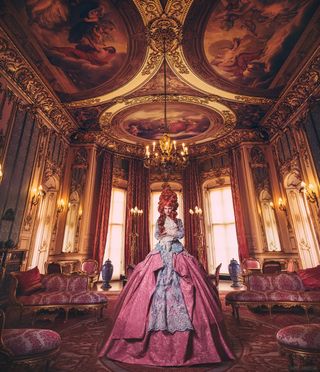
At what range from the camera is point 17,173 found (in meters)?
4.85

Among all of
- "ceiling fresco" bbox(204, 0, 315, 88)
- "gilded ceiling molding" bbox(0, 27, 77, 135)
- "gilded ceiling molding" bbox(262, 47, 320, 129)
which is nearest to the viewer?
"ceiling fresco" bbox(204, 0, 315, 88)

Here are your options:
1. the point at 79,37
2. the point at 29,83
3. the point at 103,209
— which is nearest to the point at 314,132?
the point at 79,37

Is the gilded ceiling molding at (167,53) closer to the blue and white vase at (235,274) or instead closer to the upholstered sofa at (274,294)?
the upholstered sofa at (274,294)

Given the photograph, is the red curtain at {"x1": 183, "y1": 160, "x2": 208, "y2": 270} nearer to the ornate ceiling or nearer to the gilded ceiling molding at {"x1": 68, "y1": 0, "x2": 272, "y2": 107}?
the ornate ceiling

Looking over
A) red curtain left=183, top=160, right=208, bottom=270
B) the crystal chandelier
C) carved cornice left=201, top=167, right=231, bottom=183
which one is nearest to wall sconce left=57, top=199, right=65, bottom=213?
the crystal chandelier

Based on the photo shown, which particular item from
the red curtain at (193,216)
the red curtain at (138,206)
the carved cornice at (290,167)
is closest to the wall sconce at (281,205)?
the carved cornice at (290,167)

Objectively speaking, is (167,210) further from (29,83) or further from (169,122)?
(169,122)

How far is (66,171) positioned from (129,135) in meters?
2.66

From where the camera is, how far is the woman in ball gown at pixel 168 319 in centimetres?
195

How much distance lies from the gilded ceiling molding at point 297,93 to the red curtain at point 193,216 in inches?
130

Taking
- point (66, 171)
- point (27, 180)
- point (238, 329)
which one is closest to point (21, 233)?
point (27, 180)

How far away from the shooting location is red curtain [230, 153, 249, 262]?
23.0 ft

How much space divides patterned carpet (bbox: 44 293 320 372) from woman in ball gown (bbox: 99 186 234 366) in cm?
9

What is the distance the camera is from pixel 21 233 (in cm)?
498
